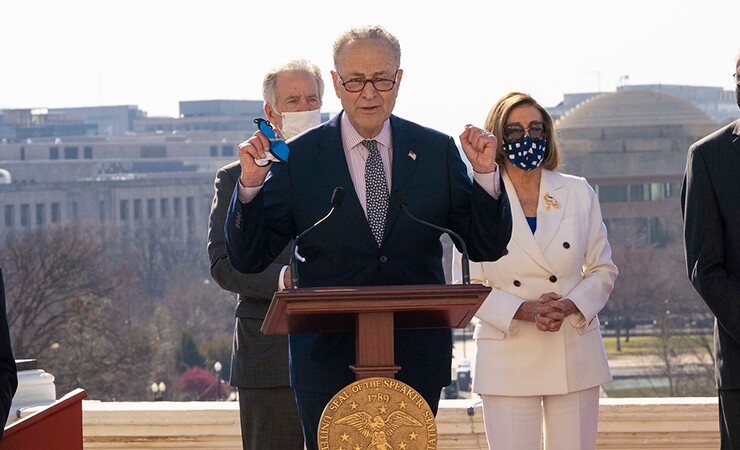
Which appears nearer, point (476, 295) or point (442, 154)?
point (476, 295)

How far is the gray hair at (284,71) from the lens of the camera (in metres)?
6.34

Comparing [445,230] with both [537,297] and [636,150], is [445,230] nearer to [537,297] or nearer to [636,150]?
[537,297]

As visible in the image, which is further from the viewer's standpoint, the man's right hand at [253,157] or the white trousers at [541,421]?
the white trousers at [541,421]

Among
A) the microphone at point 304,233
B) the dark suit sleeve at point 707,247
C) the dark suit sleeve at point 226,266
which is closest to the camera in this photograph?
the microphone at point 304,233

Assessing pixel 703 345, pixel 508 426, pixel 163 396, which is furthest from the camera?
pixel 703 345

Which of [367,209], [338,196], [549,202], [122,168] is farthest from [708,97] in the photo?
[338,196]

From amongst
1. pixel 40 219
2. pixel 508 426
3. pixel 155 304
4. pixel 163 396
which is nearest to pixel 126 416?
pixel 508 426

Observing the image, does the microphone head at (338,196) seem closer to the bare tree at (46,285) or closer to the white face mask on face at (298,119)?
the white face mask on face at (298,119)

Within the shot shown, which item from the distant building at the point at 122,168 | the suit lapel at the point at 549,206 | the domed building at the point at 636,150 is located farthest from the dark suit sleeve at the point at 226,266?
the domed building at the point at 636,150

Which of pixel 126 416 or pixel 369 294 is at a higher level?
pixel 369 294

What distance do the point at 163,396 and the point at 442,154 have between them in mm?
47521

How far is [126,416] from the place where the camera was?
7.70 metres

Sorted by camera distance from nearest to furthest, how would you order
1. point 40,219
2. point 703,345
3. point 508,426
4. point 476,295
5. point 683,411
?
point 476,295, point 508,426, point 683,411, point 703,345, point 40,219

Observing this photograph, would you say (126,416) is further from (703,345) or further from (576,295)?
(703,345)
